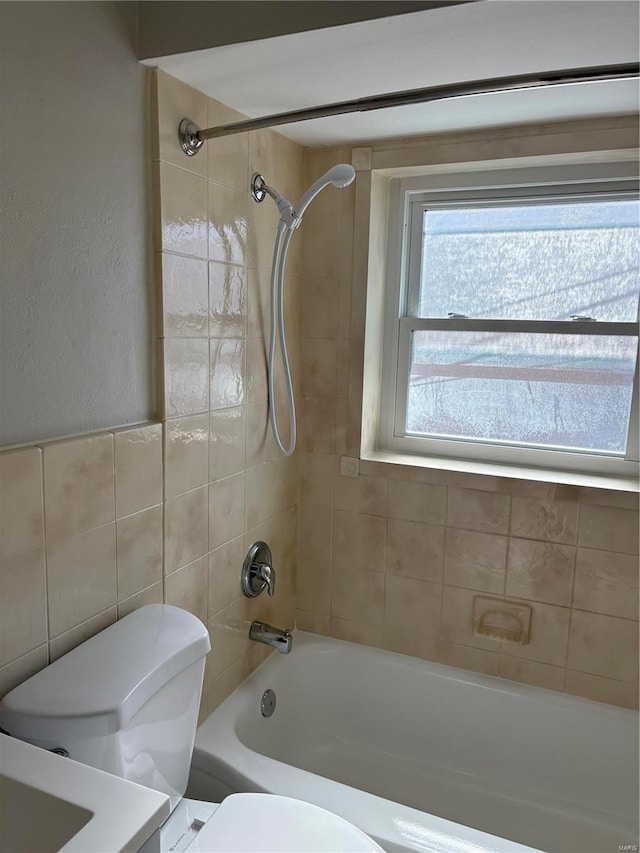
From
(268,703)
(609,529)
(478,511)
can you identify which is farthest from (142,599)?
(609,529)

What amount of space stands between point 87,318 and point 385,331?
3.93 ft

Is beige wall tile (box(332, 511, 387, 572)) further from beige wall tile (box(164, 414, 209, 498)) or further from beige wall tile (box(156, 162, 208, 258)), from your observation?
beige wall tile (box(156, 162, 208, 258))

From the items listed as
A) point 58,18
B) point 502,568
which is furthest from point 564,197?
point 58,18

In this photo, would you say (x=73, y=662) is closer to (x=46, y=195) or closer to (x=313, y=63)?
(x=46, y=195)

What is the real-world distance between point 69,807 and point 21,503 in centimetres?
51

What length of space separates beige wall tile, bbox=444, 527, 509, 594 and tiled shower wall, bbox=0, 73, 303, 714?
1.90 feet

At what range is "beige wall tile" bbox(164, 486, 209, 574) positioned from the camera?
5.15 ft

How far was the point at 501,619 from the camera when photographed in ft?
6.67

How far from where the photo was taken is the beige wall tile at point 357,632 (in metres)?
2.21

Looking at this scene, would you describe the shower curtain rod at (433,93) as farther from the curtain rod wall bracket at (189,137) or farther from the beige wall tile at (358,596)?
the beige wall tile at (358,596)

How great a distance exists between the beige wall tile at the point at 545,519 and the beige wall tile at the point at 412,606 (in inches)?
14.0

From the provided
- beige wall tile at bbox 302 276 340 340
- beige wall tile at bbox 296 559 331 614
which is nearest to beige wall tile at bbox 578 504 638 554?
beige wall tile at bbox 296 559 331 614

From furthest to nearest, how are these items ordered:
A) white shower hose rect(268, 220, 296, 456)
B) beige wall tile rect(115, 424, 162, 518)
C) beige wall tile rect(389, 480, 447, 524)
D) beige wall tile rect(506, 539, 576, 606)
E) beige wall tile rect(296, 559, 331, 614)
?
beige wall tile rect(296, 559, 331, 614), beige wall tile rect(389, 480, 447, 524), beige wall tile rect(506, 539, 576, 606), white shower hose rect(268, 220, 296, 456), beige wall tile rect(115, 424, 162, 518)

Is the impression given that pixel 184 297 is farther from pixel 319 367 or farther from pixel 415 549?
pixel 415 549
